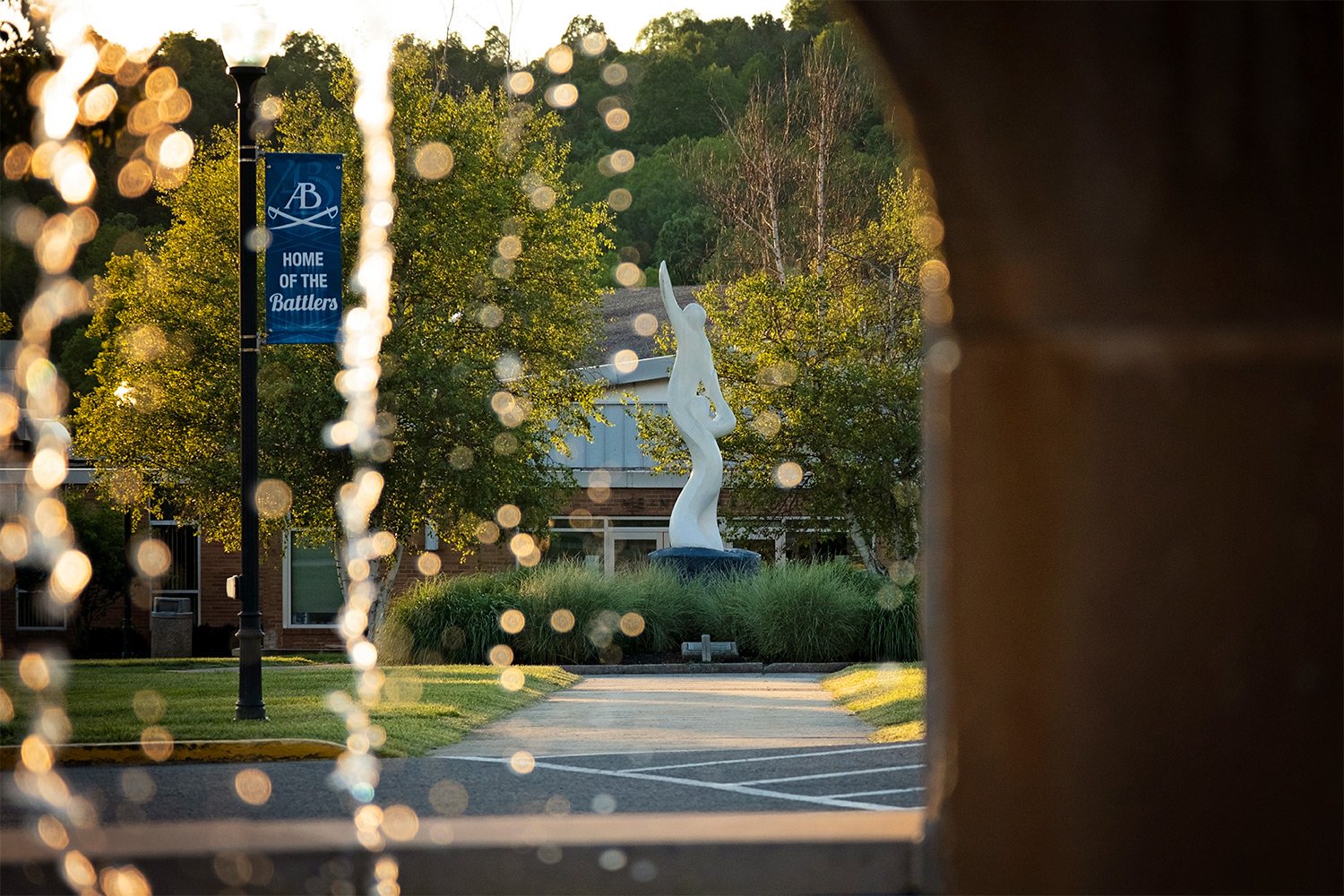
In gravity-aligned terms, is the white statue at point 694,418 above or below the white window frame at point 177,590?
above

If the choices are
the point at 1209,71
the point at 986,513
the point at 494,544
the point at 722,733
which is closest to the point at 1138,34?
the point at 1209,71

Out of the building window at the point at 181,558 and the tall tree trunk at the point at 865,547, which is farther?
the building window at the point at 181,558

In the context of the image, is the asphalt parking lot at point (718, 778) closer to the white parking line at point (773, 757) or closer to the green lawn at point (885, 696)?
the white parking line at point (773, 757)

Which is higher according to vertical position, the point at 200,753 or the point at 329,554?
the point at 200,753

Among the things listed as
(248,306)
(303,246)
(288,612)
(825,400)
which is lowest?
(288,612)

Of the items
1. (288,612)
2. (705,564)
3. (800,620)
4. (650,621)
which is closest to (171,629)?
(288,612)

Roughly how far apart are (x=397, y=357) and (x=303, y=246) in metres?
11.5

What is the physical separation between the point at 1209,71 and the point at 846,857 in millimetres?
2843

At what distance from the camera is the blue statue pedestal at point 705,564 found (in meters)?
24.8

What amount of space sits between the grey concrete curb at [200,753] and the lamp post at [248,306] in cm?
176

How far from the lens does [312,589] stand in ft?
106

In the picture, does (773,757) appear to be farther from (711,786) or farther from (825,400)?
(825,400)

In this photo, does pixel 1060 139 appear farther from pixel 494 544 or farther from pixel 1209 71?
pixel 494 544

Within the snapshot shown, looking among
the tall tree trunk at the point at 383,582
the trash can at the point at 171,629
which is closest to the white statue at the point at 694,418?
the tall tree trunk at the point at 383,582
